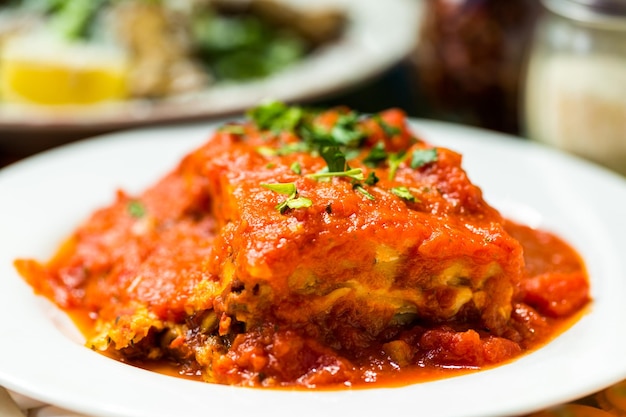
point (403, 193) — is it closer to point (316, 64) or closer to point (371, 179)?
point (371, 179)

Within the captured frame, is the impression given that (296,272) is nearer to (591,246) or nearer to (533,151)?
(591,246)

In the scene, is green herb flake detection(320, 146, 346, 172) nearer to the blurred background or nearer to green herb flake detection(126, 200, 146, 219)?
green herb flake detection(126, 200, 146, 219)

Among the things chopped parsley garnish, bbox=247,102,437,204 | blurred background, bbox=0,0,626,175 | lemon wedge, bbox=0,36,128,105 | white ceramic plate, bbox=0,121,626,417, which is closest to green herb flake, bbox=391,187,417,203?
chopped parsley garnish, bbox=247,102,437,204

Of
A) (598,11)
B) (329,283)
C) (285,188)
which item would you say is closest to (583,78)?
(598,11)

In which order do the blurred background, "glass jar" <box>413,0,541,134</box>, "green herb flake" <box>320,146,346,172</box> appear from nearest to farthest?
"green herb flake" <box>320,146,346,172</box> < the blurred background < "glass jar" <box>413,0,541,134</box>

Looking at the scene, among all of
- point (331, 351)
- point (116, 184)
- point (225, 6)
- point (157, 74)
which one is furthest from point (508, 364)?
point (225, 6)


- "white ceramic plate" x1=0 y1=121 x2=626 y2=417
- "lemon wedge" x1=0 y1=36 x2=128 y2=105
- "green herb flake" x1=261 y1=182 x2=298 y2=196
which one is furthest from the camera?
"lemon wedge" x1=0 y1=36 x2=128 y2=105
